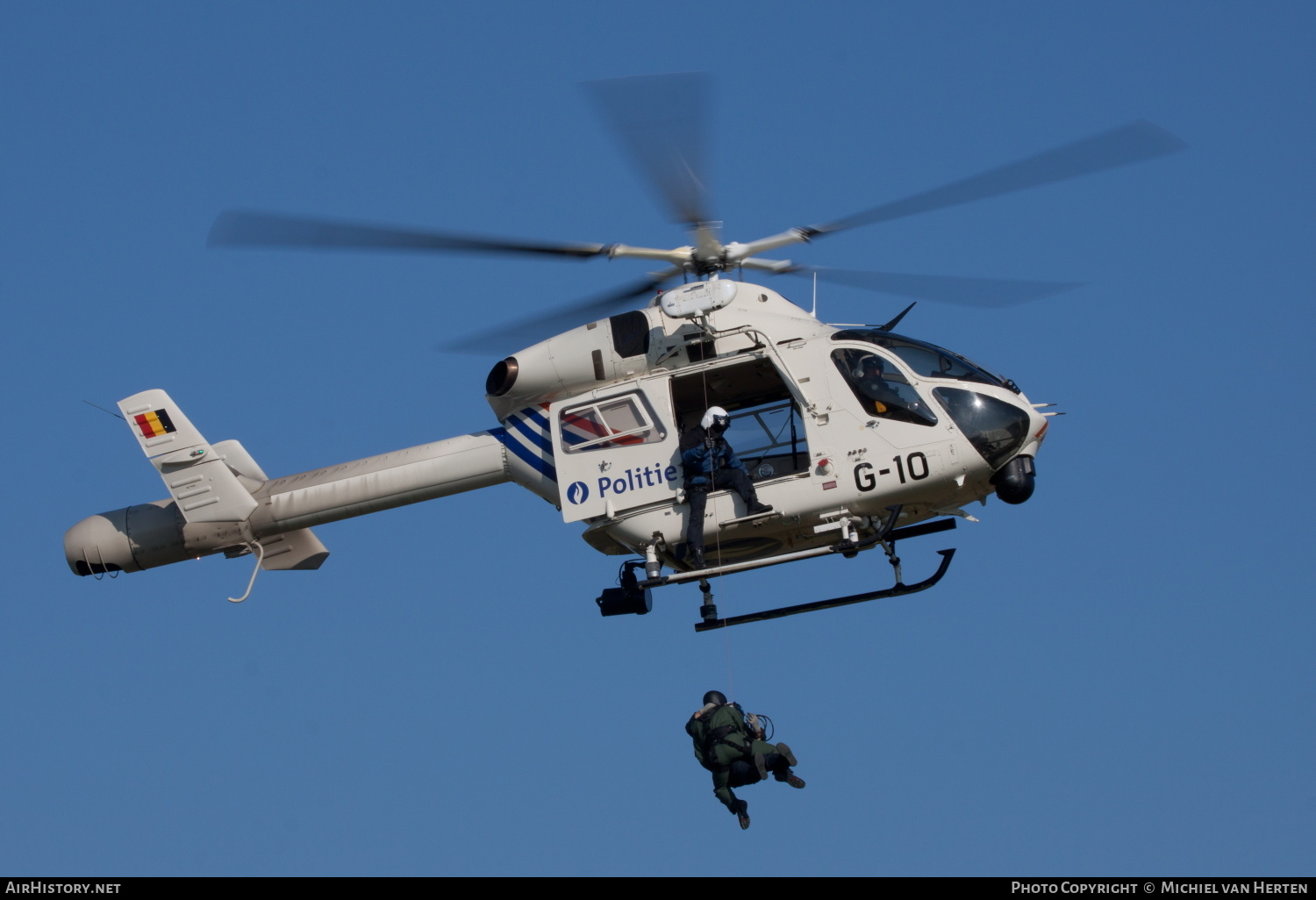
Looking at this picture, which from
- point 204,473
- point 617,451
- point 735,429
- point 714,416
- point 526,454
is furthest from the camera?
point 204,473

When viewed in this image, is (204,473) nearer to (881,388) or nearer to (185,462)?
(185,462)

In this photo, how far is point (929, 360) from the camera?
18.4 m

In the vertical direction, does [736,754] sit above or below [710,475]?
below

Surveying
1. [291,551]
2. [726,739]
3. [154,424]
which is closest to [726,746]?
[726,739]

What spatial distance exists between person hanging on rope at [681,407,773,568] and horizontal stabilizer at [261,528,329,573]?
18.6ft

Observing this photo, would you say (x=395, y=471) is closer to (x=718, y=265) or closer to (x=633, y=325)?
(x=633, y=325)

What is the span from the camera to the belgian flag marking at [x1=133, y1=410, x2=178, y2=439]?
69.7 feet

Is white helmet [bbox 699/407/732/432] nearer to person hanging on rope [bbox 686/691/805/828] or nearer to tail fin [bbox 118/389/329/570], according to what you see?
person hanging on rope [bbox 686/691/805/828]

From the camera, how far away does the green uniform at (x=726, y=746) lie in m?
18.2

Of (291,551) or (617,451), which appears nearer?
(617,451)

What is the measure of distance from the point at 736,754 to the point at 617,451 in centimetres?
368

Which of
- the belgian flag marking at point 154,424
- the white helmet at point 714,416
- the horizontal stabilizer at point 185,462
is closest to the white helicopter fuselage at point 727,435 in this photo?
the horizontal stabilizer at point 185,462

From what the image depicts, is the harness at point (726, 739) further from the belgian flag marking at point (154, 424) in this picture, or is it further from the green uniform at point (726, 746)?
the belgian flag marking at point (154, 424)

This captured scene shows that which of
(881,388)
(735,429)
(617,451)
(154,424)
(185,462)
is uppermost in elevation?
(154,424)
